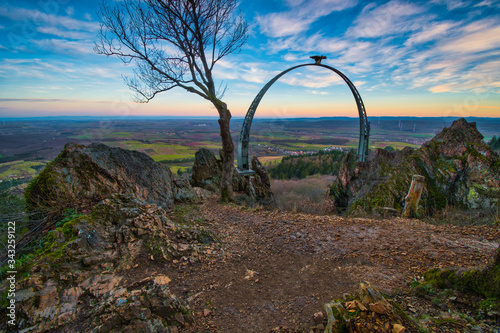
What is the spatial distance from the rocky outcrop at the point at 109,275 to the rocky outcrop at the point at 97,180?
136 centimetres

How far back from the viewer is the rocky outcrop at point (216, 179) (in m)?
11.6

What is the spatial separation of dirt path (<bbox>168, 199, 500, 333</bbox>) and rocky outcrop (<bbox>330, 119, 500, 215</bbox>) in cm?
262

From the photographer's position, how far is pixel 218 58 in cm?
872

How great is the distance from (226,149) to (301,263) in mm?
5847

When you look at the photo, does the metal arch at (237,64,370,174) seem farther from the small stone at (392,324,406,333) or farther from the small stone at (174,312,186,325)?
the small stone at (392,324,406,333)

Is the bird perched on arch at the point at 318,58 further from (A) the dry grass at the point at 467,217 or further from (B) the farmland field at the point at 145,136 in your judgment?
(A) the dry grass at the point at 467,217

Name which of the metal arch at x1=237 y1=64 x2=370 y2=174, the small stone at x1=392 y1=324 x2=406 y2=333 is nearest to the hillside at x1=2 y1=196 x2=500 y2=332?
the small stone at x1=392 y1=324 x2=406 y2=333

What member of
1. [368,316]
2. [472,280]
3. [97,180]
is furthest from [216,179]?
[472,280]

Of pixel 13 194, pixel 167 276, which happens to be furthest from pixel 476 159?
pixel 13 194

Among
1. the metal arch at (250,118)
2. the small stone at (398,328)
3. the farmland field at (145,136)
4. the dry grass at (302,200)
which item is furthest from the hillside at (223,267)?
the metal arch at (250,118)

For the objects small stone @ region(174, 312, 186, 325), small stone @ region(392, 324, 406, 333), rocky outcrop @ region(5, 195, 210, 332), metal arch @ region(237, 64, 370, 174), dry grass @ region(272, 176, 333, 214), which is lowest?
dry grass @ region(272, 176, 333, 214)

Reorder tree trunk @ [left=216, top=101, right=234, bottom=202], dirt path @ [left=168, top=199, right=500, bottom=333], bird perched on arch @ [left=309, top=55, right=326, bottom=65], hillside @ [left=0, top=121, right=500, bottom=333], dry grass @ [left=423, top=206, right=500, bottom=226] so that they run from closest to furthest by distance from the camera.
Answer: hillside @ [left=0, top=121, right=500, bottom=333], dirt path @ [left=168, top=199, right=500, bottom=333], dry grass @ [left=423, top=206, right=500, bottom=226], tree trunk @ [left=216, top=101, right=234, bottom=202], bird perched on arch @ [left=309, top=55, right=326, bottom=65]

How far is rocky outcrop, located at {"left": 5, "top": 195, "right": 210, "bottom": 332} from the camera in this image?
2.66 m

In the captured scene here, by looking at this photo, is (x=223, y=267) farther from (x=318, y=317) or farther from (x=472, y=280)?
(x=472, y=280)
